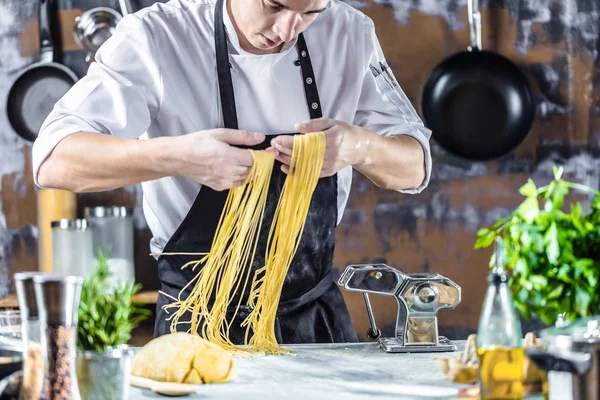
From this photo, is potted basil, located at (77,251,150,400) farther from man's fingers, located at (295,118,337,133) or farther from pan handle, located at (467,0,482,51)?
pan handle, located at (467,0,482,51)

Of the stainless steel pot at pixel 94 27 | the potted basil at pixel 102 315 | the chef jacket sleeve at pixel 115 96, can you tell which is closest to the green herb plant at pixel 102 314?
the potted basil at pixel 102 315

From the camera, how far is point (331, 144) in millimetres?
2215

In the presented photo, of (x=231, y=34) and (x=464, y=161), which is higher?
(x=231, y=34)

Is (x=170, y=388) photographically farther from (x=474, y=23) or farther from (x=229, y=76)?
(x=474, y=23)

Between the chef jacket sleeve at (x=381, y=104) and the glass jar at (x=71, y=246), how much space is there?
163 centimetres

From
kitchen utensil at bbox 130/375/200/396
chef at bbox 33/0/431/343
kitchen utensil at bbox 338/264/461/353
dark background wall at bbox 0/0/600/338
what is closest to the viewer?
kitchen utensil at bbox 130/375/200/396

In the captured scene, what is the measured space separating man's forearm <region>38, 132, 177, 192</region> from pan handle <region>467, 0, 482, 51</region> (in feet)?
7.17

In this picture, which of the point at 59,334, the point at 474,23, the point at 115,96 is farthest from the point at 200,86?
the point at 474,23

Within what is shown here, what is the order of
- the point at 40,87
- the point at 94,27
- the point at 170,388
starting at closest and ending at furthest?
the point at 170,388 < the point at 94,27 < the point at 40,87

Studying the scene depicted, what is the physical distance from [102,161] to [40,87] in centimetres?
213

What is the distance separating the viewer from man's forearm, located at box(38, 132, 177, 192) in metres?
2.20

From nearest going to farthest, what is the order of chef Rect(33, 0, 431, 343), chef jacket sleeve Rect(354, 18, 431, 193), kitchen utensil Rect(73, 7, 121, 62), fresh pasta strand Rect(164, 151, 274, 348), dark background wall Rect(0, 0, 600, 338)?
1. fresh pasta strand Rect(164, 151, 274, 348)
2. chef Rect(33, 0, 431, 343)
3. chef jacket sleeve Rect(354, 18, 431, 193)
4. kitchen utensil Rect(73, 7, 121, 62)
5. dark background wall Rect(0, 0, 600, 338)

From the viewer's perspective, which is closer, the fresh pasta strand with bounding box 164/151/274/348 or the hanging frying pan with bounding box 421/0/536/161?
the fresh pasta strand with bounding box 164/151/274/348

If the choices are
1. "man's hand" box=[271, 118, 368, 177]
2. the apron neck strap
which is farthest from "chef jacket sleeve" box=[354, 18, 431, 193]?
"man's hand" box=[271, 118, 368, 177]
